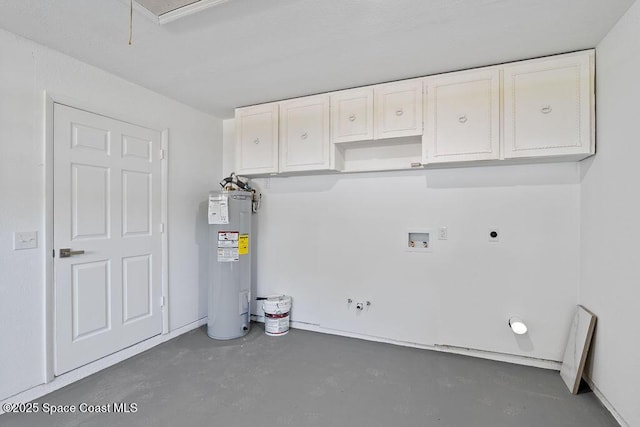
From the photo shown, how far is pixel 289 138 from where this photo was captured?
3162 mm

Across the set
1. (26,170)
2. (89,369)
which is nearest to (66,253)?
(26,170)

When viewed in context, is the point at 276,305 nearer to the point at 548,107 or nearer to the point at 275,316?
the point at 275,316

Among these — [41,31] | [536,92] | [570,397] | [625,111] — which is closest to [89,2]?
[41,31]

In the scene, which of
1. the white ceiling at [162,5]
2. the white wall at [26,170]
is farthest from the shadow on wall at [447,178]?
the white ceiling at [162,5]

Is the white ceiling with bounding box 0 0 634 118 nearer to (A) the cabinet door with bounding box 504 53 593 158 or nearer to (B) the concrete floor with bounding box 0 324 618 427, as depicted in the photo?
(A) the cabinet door with bounding box 504 53 593 158

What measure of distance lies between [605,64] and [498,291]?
184cm

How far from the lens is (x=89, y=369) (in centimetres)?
248

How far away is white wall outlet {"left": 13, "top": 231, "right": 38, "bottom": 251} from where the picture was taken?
6.82ft

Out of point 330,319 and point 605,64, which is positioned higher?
point 605,64

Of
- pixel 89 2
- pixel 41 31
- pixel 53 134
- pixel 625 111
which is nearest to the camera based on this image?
pixel 89 2

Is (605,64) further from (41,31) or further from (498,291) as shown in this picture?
(41,31)

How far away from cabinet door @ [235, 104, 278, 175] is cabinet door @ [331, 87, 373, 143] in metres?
0.67

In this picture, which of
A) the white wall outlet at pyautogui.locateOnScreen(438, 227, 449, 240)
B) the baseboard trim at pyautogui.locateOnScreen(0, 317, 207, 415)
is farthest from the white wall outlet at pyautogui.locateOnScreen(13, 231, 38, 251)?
the white wall outlet at pyautogui.locateOnScreen(438, 227, 449, 240)

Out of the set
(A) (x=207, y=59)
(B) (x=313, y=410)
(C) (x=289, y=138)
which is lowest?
(B) (x=313, y=410)
